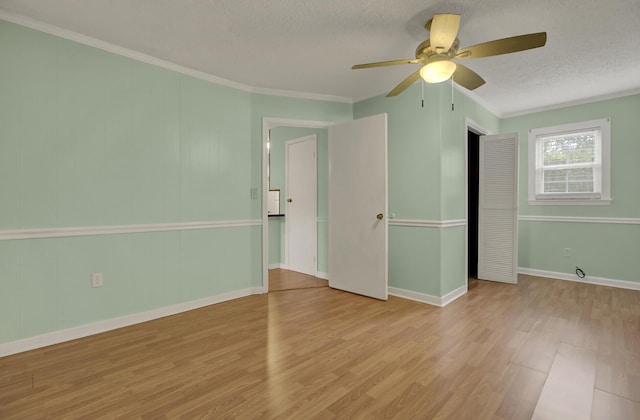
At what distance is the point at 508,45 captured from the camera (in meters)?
1.89

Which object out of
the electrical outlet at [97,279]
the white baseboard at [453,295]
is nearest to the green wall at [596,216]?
the white baseboard at [453,295]

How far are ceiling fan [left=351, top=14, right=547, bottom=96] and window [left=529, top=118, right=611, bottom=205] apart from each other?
2.93 meters

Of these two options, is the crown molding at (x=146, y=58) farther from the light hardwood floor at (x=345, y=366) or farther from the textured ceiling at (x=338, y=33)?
the light hardwood floor at (x=345, y=366)

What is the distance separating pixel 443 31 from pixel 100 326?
136 inches

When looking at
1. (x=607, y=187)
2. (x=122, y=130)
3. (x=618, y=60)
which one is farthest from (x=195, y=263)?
(x=607, y=187)

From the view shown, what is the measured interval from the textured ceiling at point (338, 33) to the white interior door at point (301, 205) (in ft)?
4.57

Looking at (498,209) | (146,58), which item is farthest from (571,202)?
(146,58)

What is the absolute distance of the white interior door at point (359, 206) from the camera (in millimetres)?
3500

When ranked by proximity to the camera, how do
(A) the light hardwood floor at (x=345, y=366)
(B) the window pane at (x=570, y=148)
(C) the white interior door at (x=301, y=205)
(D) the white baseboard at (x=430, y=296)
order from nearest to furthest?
1. (A) the light hardwood floor at (x=345, y=366)
2. (D) the white baseboard at (x=430, y=296)
3. (B) the window pane at (x=570, y=148)
4. (C) the white interior door at (x=301, y=205)

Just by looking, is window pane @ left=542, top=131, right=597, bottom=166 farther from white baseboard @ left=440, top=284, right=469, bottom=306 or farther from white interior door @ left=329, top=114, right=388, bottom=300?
white interior door @ left=329, top=114, right=388, bottom=300

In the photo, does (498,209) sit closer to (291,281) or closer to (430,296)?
(430,296)

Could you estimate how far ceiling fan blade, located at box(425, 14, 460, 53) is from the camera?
6.07ft

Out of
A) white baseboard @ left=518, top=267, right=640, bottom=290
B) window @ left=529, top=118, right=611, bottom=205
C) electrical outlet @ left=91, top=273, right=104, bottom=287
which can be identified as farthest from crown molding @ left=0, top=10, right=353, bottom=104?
white baseboard @ left=518, top=267, right=640, bottom=290

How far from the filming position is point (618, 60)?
3.03 meters
